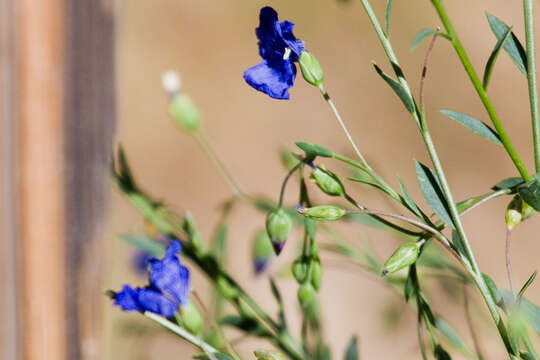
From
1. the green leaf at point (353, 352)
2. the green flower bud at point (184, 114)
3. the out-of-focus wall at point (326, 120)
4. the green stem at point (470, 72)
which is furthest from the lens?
the out-of-focus wall at point (326, 120)

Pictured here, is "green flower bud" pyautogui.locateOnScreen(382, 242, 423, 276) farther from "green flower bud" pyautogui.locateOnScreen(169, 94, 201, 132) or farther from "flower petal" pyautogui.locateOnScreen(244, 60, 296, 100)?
"green flower bud" pyautogui.locateOnScreen(169, 94, 201, 132)

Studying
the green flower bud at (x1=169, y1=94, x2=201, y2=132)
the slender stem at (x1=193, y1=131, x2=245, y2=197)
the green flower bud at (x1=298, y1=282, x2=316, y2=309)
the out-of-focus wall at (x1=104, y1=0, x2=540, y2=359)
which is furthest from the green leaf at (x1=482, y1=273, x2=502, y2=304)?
the out-of-focus wall at (x1=104, y1=0, x2=540, y2=359)

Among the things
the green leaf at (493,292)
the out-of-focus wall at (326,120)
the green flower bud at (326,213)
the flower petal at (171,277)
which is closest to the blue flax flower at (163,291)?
the flower petal at (171,277)

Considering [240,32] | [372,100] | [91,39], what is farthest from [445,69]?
[91,39]

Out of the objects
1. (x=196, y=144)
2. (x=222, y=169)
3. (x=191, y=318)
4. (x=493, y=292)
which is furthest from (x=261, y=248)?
(x=196, y=144)

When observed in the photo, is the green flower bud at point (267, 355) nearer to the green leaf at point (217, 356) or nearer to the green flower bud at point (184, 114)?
the green leaf at point (217, 356)

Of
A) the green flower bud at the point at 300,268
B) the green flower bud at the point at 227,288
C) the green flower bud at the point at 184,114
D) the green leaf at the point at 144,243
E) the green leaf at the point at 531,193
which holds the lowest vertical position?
the green leaf at the point at 531,193

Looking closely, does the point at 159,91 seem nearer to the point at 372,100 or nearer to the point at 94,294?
the point at 372,100
